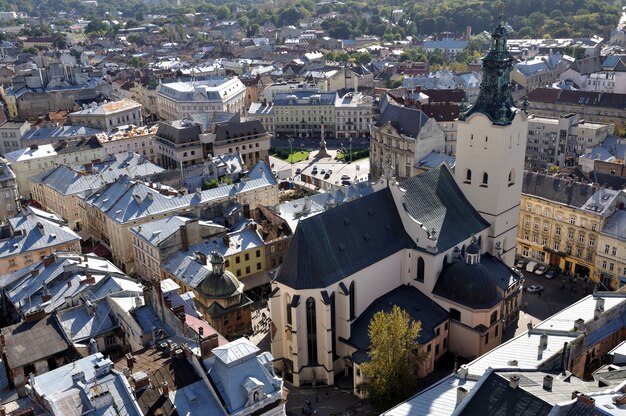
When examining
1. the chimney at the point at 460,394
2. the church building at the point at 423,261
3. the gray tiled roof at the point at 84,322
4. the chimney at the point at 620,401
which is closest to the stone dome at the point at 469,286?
the church building at the point at 423,261

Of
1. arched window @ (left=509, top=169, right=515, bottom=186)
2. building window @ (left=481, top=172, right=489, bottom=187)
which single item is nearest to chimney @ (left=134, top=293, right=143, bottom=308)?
building window @ (left=481, top=172, right=489, bottom=187)

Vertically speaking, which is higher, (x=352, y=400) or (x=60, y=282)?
(x=60, y=282)

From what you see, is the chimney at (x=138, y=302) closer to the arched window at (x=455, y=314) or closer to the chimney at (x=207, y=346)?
the chimney at (x=207, y=346)

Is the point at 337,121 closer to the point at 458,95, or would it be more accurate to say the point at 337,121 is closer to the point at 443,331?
the point at 458,95

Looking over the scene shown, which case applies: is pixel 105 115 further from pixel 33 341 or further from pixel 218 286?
pixel 33 341

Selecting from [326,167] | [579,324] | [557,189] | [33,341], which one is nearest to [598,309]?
[579,324]

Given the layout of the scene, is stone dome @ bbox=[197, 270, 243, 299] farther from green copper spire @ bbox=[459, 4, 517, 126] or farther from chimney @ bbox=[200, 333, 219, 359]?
green copper spire @ bbox=[459, 4, 517, 126]

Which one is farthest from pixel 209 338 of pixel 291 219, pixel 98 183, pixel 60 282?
pixel 98 183
